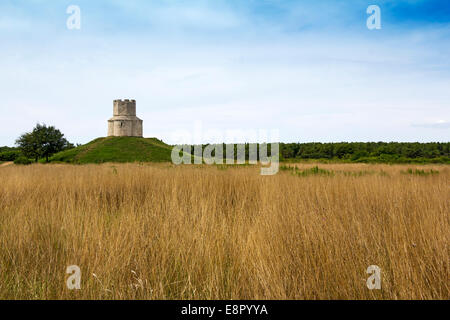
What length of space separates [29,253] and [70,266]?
658 millimetres

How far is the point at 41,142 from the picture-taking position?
45594 mm

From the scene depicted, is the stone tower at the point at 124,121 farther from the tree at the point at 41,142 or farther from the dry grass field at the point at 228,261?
the dry grass field at the point at 228,261

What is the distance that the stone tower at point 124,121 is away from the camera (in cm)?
4806

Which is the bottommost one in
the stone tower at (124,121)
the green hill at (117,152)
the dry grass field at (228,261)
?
the dry grass field at (228,261)

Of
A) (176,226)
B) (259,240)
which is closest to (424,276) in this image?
(259,240)

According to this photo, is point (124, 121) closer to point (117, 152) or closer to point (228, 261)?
point (117, 152)

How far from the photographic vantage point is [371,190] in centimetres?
577

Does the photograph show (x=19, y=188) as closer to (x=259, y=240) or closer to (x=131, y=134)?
(x=259, y=240)

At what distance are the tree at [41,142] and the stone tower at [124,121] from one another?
7868 millimetres

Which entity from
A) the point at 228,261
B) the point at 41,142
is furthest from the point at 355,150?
the point at 228,261

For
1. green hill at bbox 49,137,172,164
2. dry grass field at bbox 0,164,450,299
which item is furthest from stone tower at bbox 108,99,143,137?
dry grass field at bbox 0,164,450,299

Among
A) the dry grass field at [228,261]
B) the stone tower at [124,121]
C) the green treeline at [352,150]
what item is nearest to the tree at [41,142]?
the stone tower at [124,121]

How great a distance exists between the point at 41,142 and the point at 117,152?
14.7 metres

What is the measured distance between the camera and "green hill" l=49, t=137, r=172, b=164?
37188 millimetres
